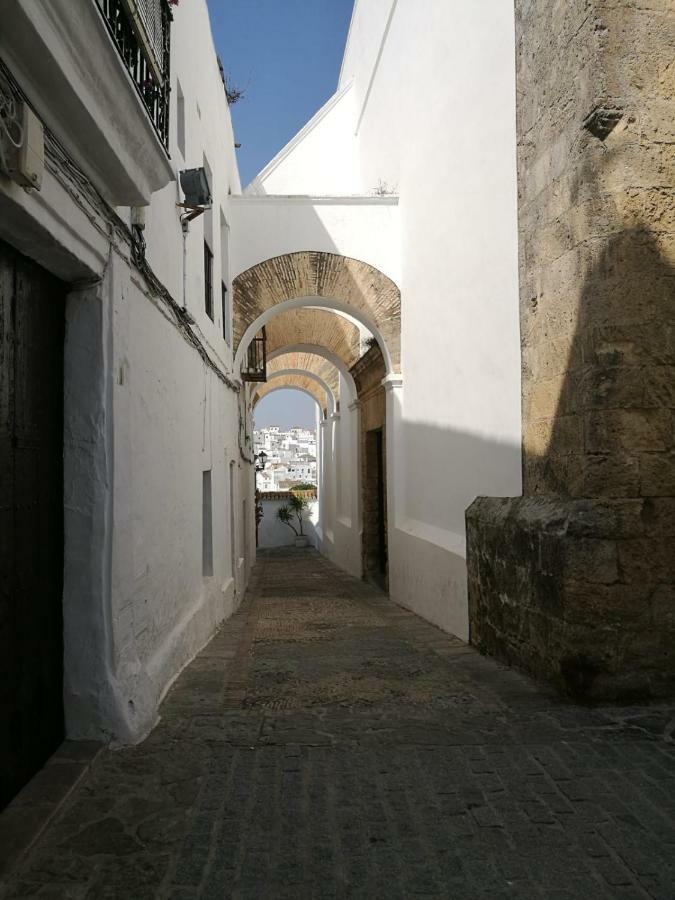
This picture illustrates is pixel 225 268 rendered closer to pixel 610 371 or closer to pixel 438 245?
pixel 438 245

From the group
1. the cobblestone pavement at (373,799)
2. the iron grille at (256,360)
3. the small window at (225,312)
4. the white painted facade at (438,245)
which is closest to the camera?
the cobblestone pavement at (373,799)

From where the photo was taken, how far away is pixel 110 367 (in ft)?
10.3

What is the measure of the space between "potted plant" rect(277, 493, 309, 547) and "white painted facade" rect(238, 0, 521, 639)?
1390cm

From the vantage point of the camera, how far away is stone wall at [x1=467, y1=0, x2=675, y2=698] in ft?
11.6

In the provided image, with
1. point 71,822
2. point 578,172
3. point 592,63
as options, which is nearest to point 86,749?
point 71,822

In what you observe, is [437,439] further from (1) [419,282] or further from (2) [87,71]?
(2) [87,71]

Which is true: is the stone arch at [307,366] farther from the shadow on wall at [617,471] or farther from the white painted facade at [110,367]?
the shadow on wall at [617,471]

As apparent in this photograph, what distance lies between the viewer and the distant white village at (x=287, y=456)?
155 ft

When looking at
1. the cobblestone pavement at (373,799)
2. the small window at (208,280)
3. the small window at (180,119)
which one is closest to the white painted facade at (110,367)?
the cobblestone pavement at (373,799)

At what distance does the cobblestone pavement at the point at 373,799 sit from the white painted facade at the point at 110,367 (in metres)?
0.33

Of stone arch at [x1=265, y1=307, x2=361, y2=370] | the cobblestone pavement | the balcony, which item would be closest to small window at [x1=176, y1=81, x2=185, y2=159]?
the balcony

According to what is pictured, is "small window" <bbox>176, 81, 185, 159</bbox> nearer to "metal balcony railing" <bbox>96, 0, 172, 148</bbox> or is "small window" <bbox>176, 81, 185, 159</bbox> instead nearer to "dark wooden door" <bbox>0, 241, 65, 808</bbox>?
"metal balcony railing" <bbox>96, 0, 172, 148</bbox>

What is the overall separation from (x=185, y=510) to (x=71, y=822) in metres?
2.91

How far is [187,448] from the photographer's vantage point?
541cm
